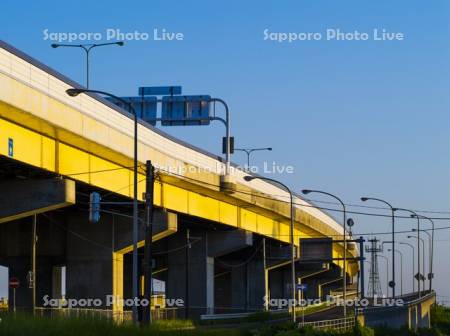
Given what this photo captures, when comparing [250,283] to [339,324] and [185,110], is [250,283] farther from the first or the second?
[339,324]

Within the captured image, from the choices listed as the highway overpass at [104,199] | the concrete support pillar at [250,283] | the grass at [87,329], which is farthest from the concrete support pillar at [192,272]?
the grass at [87,329]

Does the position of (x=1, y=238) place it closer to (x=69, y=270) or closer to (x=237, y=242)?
(x=69, y=270)

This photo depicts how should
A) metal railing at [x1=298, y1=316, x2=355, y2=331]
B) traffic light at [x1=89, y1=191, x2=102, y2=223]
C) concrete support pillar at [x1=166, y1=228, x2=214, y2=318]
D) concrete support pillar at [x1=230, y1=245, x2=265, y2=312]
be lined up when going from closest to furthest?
traffic light at [x1=89, y1=191, x2=102, y2=223]
metal railing at [x1=298, y1=316, x2=355, y2=331]
concrete support pillar at [x1=166, y1=228, x2=214, y2=318]
concrete support pillar at [x1=230, y1=245, x2=265, y2=312]

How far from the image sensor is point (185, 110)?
7038 centimetres

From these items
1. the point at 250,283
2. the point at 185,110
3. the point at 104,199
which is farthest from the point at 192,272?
the point at 250,283

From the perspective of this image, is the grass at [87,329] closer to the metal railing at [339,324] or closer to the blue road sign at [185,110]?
the metal railing at [339,324]

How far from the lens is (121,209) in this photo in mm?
59344

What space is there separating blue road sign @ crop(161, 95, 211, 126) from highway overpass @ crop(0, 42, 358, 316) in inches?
203

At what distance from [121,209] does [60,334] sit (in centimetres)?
3361

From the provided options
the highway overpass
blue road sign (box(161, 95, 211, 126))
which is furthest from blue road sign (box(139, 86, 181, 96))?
the highway overpass

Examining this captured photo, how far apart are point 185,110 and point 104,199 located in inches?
644

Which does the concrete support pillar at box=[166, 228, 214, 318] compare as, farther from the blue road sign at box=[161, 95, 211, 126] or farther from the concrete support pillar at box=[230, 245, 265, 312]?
the concrete support pillar at box=[230, 245, 265, 312]

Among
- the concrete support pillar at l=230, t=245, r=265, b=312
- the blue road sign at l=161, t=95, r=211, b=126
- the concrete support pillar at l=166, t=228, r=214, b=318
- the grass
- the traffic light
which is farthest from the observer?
the concrete support pillar at l=230, t=245, r=265, b=312

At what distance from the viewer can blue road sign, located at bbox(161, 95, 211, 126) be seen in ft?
227
